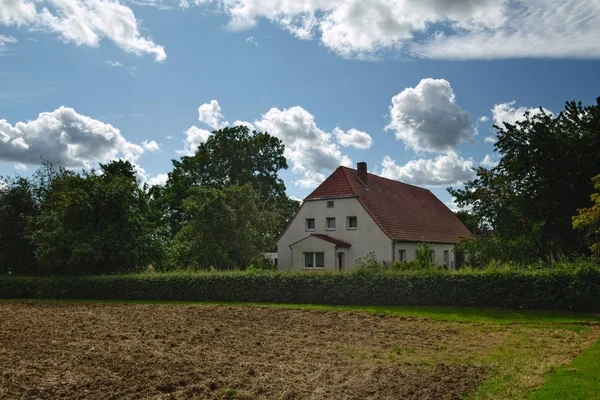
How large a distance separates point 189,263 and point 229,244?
10.6ft

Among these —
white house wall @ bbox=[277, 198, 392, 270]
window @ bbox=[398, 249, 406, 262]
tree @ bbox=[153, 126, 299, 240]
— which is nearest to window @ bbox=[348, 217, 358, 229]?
white house wall @ bbox=[277, 198, 392, 270]

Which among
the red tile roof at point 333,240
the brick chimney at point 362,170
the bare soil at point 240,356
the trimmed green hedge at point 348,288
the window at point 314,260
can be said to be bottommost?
the bare soil at point 240,356

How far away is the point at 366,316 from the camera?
1723cm

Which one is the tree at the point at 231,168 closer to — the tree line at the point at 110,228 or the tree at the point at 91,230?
the tree line at the point at 110,228

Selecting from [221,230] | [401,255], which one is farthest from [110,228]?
[401,255]

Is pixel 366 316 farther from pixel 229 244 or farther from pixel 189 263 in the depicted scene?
pixel 189 263

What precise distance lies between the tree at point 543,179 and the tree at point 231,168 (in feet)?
73.4

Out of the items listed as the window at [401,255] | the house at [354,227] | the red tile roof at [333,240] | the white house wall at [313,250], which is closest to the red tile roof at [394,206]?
the house at [354,227]

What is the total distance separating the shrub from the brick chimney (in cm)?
1629

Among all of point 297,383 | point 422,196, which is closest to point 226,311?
point 297,383

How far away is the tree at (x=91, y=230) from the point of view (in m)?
27.0

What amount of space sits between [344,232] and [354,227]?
0.78 meters

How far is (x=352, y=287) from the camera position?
20562mm

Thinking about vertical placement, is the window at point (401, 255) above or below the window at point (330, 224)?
below
